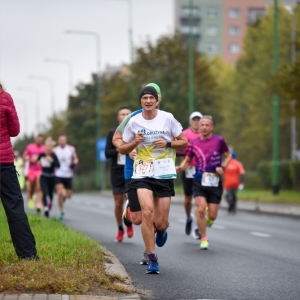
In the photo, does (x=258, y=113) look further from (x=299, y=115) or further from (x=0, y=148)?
(x=0, y=148)

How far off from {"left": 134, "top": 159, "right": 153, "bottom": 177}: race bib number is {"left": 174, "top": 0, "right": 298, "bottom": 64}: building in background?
140 m

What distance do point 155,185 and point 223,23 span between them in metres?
143

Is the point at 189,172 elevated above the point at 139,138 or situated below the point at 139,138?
below

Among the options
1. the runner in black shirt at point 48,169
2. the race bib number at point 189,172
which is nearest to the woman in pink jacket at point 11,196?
the race bib number at point 189,172

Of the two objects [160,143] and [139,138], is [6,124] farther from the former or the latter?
[160,143]

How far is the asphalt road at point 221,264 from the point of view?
927 centimetres

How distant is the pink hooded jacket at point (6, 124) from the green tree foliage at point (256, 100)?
55.2m

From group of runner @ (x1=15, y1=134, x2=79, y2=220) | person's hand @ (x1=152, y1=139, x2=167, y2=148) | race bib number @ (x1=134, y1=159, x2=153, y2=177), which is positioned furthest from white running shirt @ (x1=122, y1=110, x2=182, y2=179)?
group of runner @ (x1=15, y1=134, x2=79, y2=220)

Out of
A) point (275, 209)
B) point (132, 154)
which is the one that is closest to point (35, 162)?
point (275, 209)

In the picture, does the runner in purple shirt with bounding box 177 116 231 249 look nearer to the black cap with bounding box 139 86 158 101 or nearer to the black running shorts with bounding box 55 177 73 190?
the black cap with bounding box 139 86 158 101

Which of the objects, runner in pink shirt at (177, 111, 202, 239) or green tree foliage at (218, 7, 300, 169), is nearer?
runner in pink shirt at (177, 111, 202, 239)

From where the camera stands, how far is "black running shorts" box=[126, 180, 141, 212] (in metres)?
11.0

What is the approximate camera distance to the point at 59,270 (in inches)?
354

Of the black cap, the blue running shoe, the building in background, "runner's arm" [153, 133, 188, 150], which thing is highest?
the building in background
